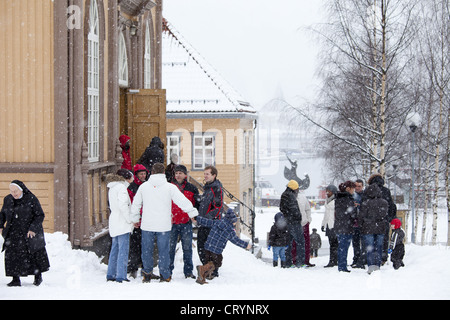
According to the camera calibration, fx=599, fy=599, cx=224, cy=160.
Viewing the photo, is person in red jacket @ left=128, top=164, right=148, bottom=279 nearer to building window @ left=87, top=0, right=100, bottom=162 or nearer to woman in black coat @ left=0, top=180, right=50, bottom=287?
woman in black coat @ left=0, top=180, right=50, bottom=287

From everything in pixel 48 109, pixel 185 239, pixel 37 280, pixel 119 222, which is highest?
pixel 48 109

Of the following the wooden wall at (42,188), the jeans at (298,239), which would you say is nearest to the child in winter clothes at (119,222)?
the wooden wall at (42,188)

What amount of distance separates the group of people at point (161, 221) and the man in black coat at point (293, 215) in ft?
6.60

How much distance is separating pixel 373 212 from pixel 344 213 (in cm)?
50

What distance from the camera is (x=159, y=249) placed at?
8305 millimetres

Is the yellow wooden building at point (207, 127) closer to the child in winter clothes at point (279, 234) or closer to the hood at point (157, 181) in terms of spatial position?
the child in winter clothes at point (279, 234)

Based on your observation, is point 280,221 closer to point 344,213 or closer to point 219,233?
point 344,213

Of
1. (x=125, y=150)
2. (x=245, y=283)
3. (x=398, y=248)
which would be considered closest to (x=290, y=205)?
(x=245, y=283)

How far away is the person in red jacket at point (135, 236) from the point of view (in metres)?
8.89

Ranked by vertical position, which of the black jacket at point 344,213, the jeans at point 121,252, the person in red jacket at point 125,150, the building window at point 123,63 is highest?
the building window at point 123,63

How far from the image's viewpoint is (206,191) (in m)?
8.62

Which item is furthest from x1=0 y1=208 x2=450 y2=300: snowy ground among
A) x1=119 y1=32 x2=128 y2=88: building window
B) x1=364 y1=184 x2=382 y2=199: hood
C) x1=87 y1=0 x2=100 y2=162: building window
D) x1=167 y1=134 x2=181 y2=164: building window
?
x1=167 y1=134 x2=181 y2=164: building window

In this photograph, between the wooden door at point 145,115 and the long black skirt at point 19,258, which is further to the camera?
the wooden door at point 145,115
